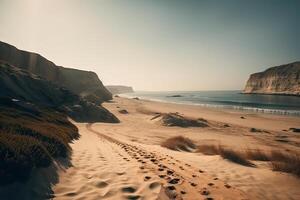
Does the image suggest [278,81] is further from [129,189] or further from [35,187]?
[35,187]

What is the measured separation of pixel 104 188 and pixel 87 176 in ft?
3.67

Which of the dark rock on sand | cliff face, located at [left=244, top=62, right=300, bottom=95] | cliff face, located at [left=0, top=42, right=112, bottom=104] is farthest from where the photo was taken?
cliff face, located at [left=244, top=62, right=300, bottom=95]

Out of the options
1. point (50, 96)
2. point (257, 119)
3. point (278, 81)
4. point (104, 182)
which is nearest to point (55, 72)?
point (50, 96)

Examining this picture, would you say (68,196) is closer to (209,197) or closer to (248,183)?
(209,197)

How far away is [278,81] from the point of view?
123m

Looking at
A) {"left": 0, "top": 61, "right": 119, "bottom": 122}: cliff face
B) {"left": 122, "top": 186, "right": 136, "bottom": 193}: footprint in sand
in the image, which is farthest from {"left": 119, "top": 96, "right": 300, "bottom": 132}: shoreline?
{"left": 122, "top": 186, "right": 136, "bottom": 193}: footprint in sand

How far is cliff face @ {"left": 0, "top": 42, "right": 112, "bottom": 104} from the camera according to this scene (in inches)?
2077

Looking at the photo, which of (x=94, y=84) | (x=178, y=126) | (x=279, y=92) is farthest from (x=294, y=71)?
(x=178, y=126)

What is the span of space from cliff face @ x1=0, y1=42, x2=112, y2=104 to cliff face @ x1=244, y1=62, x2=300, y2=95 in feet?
295

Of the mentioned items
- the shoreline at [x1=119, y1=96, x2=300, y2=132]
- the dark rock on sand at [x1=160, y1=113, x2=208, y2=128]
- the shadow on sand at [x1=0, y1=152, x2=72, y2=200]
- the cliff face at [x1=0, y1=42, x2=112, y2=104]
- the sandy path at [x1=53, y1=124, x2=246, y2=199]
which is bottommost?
the shoreline at [x1=119, y1=96, x2=300, y2=132]

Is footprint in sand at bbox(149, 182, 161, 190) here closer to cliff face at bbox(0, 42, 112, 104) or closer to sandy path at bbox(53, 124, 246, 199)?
sandy path at bbox(53, 124, 246, 199)

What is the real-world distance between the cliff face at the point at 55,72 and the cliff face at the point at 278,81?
8996 centimetres

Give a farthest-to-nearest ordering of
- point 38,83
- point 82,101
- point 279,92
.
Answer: point 279,92 → point 82,101 → point 38,83

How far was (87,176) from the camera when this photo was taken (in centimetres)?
653
